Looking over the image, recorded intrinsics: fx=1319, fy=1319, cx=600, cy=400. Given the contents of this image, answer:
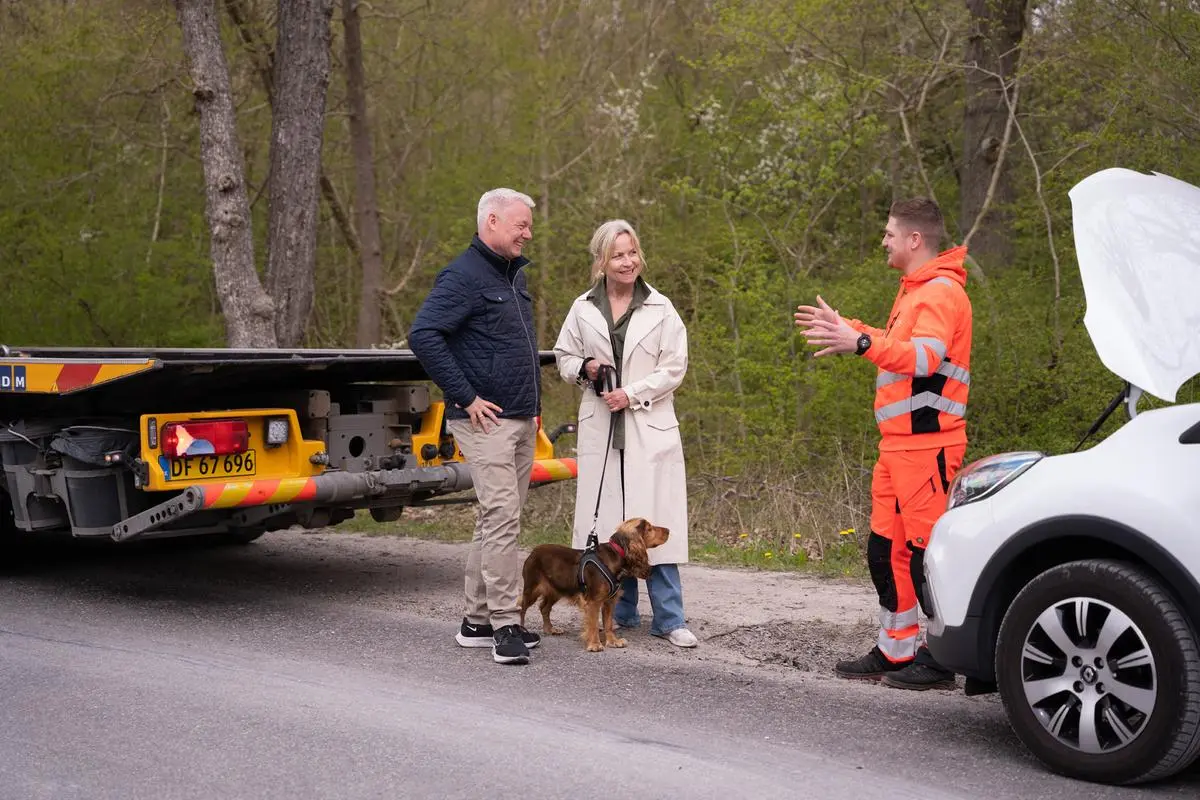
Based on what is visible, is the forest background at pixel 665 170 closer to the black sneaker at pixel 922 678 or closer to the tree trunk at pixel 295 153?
the tree trunk at pixel 295 153

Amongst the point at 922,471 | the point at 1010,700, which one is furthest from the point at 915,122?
the point at 1010,700

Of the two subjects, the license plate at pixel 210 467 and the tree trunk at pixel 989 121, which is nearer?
the license plate at pixel 210 467

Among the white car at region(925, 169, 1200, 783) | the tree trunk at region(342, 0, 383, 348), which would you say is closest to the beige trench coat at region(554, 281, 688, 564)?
the white car at region(925, 169, 1200, 783)

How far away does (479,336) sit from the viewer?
622cm

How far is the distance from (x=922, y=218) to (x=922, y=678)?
195 cm

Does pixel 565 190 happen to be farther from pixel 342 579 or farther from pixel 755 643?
pixel 755 643

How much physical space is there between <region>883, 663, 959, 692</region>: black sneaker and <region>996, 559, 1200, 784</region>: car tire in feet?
3.36

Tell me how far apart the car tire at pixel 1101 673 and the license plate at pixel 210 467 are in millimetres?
4254

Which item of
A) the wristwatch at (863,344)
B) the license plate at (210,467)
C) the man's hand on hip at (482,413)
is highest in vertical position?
the wristwatch at (863,344)

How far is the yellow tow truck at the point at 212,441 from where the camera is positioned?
6.88 m

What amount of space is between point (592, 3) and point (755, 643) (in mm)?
15622

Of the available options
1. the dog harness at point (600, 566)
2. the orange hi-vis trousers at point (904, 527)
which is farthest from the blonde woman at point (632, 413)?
the orange hi-vis trousers at point (904, 527)

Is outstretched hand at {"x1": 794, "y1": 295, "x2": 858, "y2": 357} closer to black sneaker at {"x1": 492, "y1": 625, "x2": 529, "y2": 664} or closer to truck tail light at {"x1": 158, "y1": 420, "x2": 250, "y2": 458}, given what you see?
black sneaker at {"x1": 492, "y1": 625, "x2": 529, "y2": 664}

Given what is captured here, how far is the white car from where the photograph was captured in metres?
4.10
